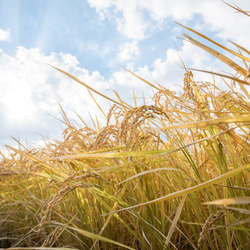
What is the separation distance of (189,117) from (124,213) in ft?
1.79

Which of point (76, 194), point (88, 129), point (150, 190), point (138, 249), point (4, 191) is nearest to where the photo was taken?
point (150, 190)

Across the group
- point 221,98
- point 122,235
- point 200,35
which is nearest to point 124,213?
point 122,235

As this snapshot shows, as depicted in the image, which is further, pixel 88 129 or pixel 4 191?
pixel 4 191

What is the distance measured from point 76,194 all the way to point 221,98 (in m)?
0.87

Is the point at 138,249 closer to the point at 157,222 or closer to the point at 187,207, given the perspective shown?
the point at 157,222

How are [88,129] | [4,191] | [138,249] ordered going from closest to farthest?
[138,249], [88,129], [4,191]

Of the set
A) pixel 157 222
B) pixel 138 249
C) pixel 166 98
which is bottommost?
pixel 138 249

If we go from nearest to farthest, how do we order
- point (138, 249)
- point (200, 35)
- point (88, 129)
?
point (200, 35), point (138, 249), point (88, 129)

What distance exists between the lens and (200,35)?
35.2 inches

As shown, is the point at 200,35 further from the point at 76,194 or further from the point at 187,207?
the point at 76,194

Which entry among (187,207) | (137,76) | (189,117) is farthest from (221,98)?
(187,207)

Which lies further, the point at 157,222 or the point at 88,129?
the point at 88,129

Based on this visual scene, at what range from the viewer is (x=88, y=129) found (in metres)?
1.92

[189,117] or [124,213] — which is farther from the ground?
[189,117]
